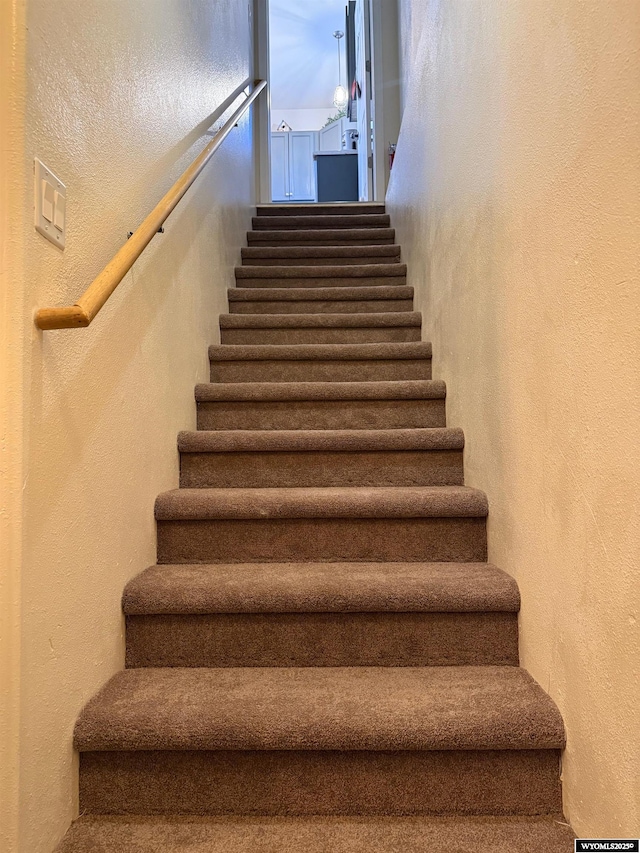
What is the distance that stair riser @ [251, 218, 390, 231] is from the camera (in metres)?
3.97

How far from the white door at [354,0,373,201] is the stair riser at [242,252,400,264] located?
221cm

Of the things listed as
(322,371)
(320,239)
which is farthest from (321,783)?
(320,239)

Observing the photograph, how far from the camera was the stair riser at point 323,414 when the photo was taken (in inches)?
82.4

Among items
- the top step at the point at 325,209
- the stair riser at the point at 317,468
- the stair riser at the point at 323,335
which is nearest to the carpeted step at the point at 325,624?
the stair riser at the point at 317,468

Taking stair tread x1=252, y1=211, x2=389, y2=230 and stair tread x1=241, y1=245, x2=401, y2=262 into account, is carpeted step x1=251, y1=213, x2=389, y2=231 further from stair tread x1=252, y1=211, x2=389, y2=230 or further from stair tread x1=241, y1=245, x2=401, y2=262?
stair tread x1=241, y1=245, x2=401, y2=262

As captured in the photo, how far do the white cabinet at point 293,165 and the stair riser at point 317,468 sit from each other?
7.44 meters

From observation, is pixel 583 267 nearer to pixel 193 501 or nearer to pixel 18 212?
pixel 18 212

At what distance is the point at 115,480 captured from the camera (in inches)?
51.8

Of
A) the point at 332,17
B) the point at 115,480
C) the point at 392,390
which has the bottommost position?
the point at 115,480

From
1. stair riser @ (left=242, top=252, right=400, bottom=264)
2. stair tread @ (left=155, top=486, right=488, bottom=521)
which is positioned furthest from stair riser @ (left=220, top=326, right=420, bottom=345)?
stair tread @ (left=155, top=486, right=488, bottom=521)

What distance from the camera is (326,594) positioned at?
1330 millimetres

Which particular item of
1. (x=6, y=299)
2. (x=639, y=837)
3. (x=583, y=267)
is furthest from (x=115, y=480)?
(x=639, y=837)

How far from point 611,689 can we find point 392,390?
1.33 meters

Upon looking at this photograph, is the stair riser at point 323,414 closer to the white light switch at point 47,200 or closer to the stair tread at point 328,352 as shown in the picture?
the stair tread at point 328,352
